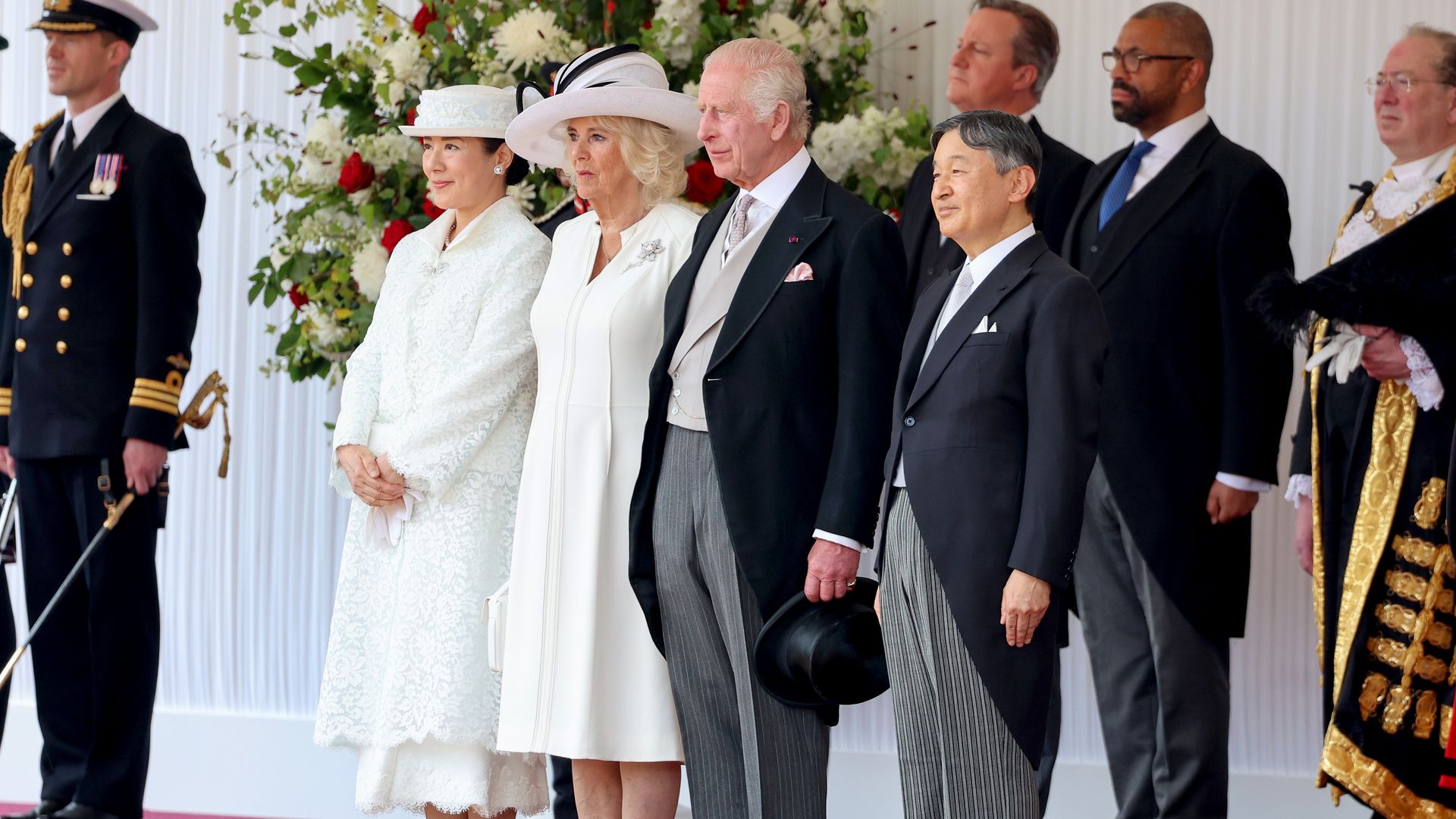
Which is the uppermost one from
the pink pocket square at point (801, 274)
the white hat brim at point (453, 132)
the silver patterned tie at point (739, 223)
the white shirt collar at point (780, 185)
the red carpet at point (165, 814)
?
the white hat brim at point (453, 132)

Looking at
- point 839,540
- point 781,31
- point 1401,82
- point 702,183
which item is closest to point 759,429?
point 839,540

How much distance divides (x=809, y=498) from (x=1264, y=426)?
1.22 m

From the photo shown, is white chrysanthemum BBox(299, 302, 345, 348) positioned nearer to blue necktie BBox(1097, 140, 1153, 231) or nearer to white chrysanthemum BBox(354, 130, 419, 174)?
white chrysanthemum BBox(354, 130, 419, 174)

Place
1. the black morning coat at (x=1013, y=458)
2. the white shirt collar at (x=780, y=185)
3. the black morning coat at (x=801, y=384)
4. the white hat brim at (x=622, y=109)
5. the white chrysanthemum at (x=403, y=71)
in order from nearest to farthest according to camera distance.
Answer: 1. the black morning coat at (x=1013, y=458)
2. the black morning coat at (x=801, y=384)
3. the white shirt collar at (x=780, y=185)
4. the white hat brim at (x=622, y=109)
5. the white chrysanthemum at (x=403, y=71)

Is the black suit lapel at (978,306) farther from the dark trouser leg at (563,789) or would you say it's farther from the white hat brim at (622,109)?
the dark trouser leg at (563,789)

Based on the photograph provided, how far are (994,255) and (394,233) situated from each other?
1844 mm

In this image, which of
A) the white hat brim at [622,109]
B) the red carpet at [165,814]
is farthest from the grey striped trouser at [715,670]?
the red carpet at [165,814]

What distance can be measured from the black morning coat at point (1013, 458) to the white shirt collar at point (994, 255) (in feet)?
0.09

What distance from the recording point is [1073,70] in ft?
15.1

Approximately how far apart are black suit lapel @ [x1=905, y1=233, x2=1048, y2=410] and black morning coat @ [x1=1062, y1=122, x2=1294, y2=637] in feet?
3.43

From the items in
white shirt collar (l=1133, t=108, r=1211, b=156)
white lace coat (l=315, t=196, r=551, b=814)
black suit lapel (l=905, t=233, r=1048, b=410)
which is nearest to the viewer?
black suit lapel (l=905, t=233, r=1048, b=410)

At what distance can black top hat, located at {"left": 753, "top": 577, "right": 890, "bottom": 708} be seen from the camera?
2.72 metres

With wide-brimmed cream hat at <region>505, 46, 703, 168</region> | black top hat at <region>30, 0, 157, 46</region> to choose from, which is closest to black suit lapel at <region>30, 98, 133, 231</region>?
black top hat at <region>30, 0, 157, 46</region>

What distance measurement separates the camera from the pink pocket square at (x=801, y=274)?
288 centimetres
